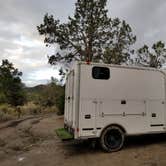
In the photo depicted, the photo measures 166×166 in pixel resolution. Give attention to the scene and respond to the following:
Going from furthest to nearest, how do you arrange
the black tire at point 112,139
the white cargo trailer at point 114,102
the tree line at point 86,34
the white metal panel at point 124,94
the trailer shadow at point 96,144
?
the tree line at point 86,34
the trailer shadow at point 96,144
the black tire at point 112,139
the white metal panel at point 124,94
the white cargo trailer at point 114,102

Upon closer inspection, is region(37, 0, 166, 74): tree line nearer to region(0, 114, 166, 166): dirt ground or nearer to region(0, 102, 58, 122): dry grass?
region(0, 102, 58, 122): dry grass

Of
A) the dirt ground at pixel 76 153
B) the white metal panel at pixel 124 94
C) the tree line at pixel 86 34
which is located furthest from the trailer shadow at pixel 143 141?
the tree line at pixel 86 34

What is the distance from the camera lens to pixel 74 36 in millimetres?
20938

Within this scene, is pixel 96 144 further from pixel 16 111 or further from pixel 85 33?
pixel 16 111

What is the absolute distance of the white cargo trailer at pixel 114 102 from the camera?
7809 mm

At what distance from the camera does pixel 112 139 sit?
8.20m

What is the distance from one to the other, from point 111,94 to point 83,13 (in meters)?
14.2

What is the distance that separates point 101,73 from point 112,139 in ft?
7.46

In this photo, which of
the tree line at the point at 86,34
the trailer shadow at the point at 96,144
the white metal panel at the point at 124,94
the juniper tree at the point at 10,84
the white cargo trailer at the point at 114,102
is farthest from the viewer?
the juniper tree at the point at 10,84

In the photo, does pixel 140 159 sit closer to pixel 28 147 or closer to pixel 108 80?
pixel 108 80

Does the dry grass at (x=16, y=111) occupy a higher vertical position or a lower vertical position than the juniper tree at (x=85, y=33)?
lower

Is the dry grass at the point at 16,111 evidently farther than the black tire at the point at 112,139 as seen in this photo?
Yes

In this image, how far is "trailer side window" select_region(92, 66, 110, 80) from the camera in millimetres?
8080

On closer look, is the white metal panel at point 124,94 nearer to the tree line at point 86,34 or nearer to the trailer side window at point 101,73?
the trailer side window at point 101,73
